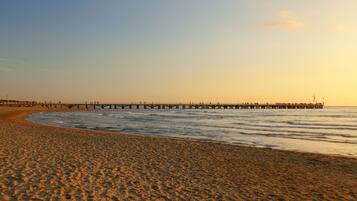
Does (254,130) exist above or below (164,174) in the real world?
below

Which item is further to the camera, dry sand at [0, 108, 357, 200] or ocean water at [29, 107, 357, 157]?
ocean water at [29, 107, 357, 157]

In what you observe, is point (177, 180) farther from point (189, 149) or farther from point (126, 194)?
point (189, 149)

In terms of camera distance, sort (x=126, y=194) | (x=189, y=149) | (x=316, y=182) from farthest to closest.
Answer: (x=189, y=149) → (x=316, y=182) → (x=126, y=194)

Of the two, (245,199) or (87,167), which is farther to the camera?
(87,167)

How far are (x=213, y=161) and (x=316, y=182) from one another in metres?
4.43

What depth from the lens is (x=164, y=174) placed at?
11.2 m

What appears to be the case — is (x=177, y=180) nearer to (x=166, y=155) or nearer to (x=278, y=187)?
(x=278, y=187)

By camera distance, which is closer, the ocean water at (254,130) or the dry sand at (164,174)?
the dry sand at (164,174)

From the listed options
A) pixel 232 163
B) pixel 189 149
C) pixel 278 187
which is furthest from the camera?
pixel 189 149

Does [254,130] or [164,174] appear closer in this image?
[164,174]

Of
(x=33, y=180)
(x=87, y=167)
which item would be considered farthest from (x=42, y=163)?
(x=33, y=180)

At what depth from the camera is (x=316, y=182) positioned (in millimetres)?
10906

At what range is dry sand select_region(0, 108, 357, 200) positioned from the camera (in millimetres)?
8656

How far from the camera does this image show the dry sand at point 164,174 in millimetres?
8656
